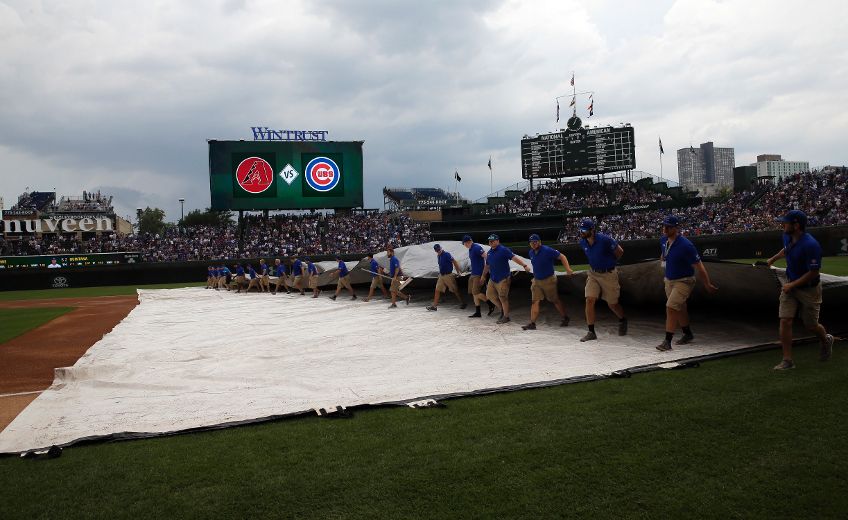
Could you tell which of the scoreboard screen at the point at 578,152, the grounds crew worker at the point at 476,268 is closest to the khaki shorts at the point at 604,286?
the grounds crew worker at the point at 476,268

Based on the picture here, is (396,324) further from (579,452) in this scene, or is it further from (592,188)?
(592,188)

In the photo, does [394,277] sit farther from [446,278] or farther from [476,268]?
[476,268]

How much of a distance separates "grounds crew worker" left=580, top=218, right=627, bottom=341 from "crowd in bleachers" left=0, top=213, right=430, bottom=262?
123 feet

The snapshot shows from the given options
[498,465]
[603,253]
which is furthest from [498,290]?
[498,465]

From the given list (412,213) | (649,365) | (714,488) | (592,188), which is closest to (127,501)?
(714,488)

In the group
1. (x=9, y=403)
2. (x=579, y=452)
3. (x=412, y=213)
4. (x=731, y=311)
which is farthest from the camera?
(x=412, y=213)

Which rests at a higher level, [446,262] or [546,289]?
[446,262]

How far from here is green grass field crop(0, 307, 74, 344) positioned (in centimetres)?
1148

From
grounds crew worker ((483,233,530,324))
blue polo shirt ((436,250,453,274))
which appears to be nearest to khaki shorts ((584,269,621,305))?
grounds crew worker ((483,233,530,324))

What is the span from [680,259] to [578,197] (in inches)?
1832

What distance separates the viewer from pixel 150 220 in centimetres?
11175

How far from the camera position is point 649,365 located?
5586 mm

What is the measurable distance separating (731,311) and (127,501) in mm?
6923

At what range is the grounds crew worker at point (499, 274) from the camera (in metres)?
9.72
